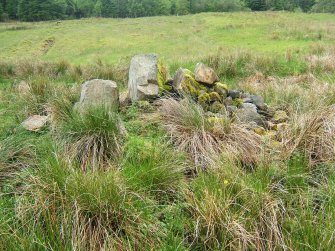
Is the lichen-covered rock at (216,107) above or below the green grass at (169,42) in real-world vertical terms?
above

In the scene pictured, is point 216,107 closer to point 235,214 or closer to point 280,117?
point 280,117

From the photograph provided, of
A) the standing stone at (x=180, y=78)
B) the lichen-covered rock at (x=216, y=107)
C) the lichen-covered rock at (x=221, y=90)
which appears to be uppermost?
the standing stone at (x=180, y=78)

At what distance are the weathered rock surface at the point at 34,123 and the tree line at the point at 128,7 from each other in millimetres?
66152

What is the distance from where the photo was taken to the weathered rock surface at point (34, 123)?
5.96 m

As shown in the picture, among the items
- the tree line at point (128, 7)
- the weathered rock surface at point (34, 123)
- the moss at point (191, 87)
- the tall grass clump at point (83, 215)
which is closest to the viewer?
the tall grass clump at point (83, 215)

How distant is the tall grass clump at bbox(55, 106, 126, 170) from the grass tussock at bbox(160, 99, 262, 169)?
827 mm

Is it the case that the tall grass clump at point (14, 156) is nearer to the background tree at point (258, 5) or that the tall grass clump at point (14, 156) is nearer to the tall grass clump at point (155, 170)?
the tall grass clump at point (155, 170)

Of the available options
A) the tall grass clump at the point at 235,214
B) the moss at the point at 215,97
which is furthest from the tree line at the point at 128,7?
the tall grass clump at the point at 235,214

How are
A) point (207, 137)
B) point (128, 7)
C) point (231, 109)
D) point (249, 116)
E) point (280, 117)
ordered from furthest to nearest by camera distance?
1. point (128, 7)
2. point (231, 109)
3. point (280, 117)
4. point (249, 116)
5. point (207, 137)

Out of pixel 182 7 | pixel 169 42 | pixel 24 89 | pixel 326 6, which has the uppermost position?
pixel 24 89

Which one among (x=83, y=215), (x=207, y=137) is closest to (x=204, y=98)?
(x=207, y=137)

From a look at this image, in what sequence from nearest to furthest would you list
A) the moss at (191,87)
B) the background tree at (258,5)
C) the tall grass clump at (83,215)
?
the tall grass clump at (83,215), the moss at (191,87), the background tree at (258,5)

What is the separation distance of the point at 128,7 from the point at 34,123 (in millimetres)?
82898

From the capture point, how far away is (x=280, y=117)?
20.6 ft
